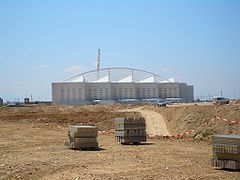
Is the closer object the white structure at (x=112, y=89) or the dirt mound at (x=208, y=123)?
the dirt mound at (x=208, y=123)

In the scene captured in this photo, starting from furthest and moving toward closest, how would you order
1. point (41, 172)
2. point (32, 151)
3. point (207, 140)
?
1. point (207, 140)
2. point (32, 151)
3. point (41, 172)

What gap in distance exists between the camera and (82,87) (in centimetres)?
14738

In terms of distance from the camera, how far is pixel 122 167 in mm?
13477

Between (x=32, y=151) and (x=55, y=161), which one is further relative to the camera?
(x=32, y=151)

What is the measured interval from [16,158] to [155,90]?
148 m

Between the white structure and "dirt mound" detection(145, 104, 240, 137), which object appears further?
the white structure

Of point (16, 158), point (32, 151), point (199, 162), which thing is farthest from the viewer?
point (32, 151)

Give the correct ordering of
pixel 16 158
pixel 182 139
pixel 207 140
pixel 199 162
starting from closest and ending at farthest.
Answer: pixel 199 162
pixel 16 158
pixel 207 140
pixel 182 139

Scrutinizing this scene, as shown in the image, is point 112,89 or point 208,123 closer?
point 208,123

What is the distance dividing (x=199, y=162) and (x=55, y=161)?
4.97 m

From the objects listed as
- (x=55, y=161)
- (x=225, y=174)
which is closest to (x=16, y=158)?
(x=55, y=161)

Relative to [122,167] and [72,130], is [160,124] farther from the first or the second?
[122,167]

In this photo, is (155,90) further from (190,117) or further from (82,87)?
(190,117)

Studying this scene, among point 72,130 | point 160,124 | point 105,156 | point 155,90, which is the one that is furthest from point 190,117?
point 155,90
